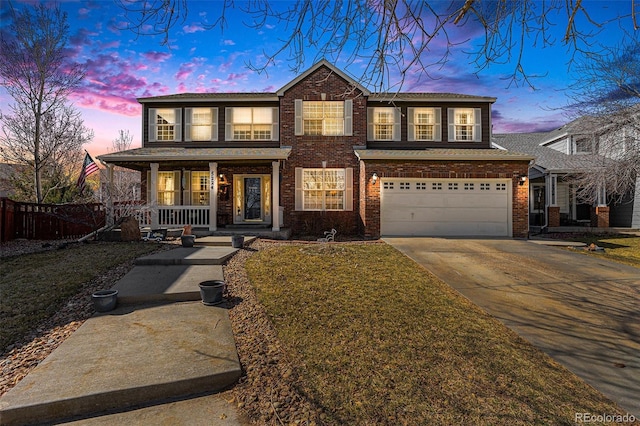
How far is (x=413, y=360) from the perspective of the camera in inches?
121

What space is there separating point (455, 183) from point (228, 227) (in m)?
9.42

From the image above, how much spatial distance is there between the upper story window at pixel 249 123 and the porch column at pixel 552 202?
1431 centimetres

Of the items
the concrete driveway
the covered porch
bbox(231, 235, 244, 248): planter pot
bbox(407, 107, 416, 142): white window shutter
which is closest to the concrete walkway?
the concrete driveway

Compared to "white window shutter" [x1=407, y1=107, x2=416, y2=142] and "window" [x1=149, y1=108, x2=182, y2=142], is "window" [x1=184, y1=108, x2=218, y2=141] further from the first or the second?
"white window shutter" [x1=407, y1=107, x2=416, y2=142]

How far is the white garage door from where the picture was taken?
12.1 m

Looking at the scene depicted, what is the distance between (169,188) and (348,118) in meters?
8.66

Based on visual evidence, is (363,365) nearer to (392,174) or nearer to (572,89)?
(392,174)

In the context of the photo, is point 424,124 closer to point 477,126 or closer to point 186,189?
point 477,126

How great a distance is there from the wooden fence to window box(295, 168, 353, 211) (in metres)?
7.51

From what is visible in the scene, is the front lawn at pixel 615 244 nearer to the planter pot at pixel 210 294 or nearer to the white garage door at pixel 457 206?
the white garage door at pixel 457 206

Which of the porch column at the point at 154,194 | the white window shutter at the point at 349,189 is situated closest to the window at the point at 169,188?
the porch column at the point at 154,194

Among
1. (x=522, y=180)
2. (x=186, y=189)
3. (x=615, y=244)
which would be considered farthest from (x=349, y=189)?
(x=615, y=244)

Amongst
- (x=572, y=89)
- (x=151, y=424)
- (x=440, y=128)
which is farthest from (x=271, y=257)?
(x=572, y=89)

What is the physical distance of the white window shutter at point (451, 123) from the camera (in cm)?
1427
